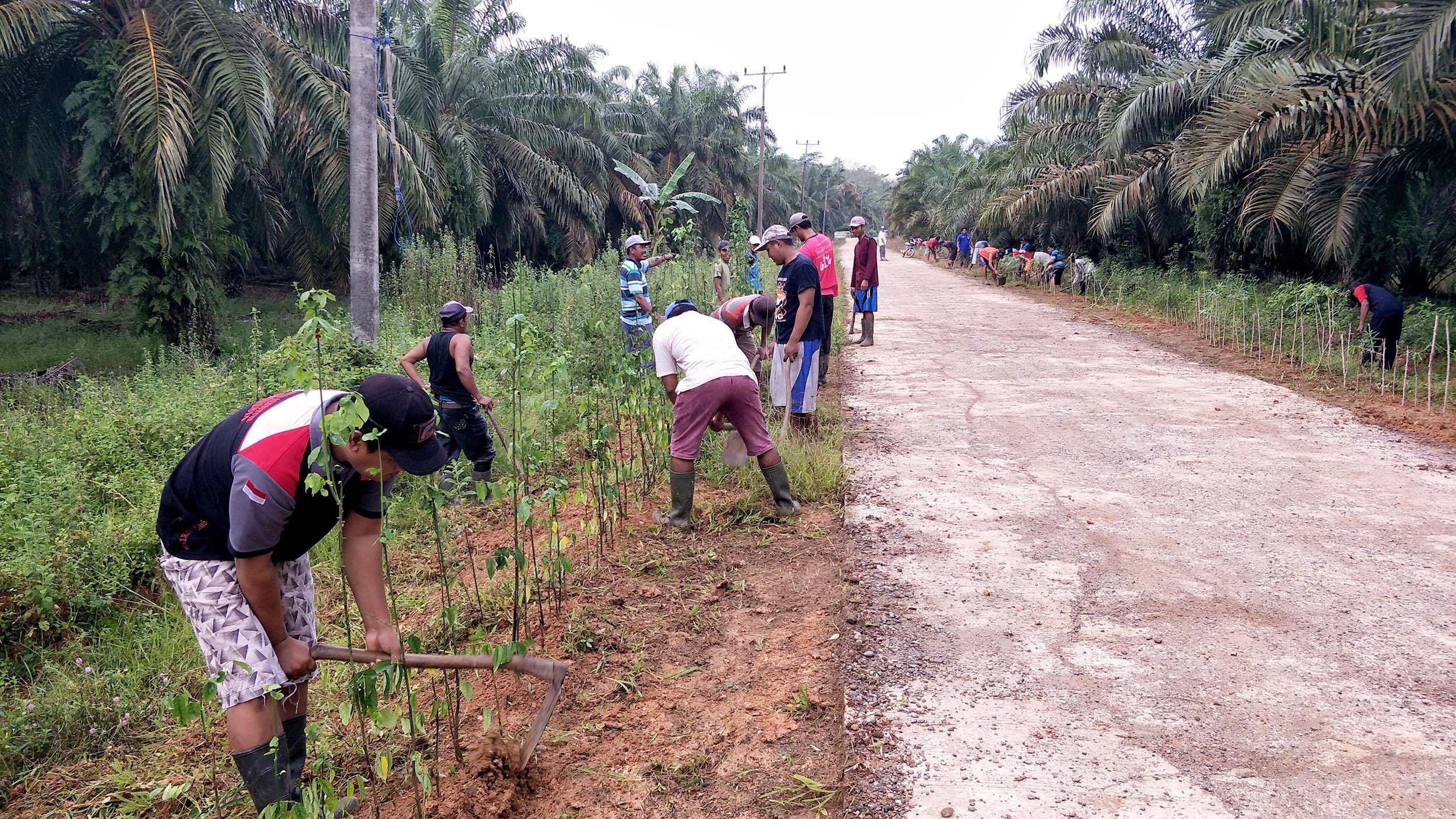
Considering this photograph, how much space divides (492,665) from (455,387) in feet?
12.1

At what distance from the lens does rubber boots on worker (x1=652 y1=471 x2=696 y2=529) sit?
5.52 meters

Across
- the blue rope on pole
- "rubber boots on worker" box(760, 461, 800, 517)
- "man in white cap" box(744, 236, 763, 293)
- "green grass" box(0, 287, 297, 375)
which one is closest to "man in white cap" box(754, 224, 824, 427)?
"rubber boots on worker" box(760, 461, 800, 517)

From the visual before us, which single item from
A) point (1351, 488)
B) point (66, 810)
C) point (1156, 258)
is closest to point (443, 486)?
point (66, 810)

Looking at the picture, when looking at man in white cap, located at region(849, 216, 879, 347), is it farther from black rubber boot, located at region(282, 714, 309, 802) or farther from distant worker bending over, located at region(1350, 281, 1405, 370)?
black rubber boot, located at region(282, 714, 309, 802)

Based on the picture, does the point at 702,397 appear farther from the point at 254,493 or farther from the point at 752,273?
the point at 752,273

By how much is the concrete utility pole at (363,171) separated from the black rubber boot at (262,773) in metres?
6.41

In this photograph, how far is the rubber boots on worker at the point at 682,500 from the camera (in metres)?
5.52

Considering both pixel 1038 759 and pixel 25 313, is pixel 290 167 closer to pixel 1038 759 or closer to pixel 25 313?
pixel 25 313

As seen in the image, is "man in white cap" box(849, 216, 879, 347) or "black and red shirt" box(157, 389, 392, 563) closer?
"black and red shirt" box(157, 389, 392, 563)

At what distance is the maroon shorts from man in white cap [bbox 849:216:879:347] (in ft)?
16.4

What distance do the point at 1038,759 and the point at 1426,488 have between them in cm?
452

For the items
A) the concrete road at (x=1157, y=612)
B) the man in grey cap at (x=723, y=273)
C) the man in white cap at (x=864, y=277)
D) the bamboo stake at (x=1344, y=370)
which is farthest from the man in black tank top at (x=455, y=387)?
the bamboo stake at (x=1344, y=370)

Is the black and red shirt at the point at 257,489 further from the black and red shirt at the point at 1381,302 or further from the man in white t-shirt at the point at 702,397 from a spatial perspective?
the black and red shirt at the point at 1381,302

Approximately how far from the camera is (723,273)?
1120 centimetres
